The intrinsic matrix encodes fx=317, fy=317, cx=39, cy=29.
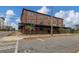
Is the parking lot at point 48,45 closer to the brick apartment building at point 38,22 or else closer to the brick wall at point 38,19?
the brick apartment building at point 38,22

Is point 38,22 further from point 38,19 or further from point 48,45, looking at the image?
point 48,45

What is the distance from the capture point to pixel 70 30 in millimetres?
5094

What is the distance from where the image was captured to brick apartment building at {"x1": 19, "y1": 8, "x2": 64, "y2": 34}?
5039 mm

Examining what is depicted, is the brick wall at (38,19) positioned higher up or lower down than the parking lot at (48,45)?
higher up

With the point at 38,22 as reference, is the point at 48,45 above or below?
below

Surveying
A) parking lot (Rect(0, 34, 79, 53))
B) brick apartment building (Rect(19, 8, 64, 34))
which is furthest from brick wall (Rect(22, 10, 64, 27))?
parking lot (Rect(0, 34, 79, 53))

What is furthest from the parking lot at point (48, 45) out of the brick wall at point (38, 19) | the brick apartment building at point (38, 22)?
the brick wall at point (38, 19)

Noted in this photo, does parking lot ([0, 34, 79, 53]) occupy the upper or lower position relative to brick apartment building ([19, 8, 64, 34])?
lower

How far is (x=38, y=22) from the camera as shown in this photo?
16.7 feet

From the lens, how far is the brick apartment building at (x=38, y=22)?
5.04m

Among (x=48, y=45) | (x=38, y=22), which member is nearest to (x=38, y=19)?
(x=38, y=22)

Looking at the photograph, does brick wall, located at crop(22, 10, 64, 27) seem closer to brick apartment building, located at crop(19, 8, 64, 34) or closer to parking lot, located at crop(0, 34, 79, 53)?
brick apartment building, located at crop(19, 8, 64, 34)
